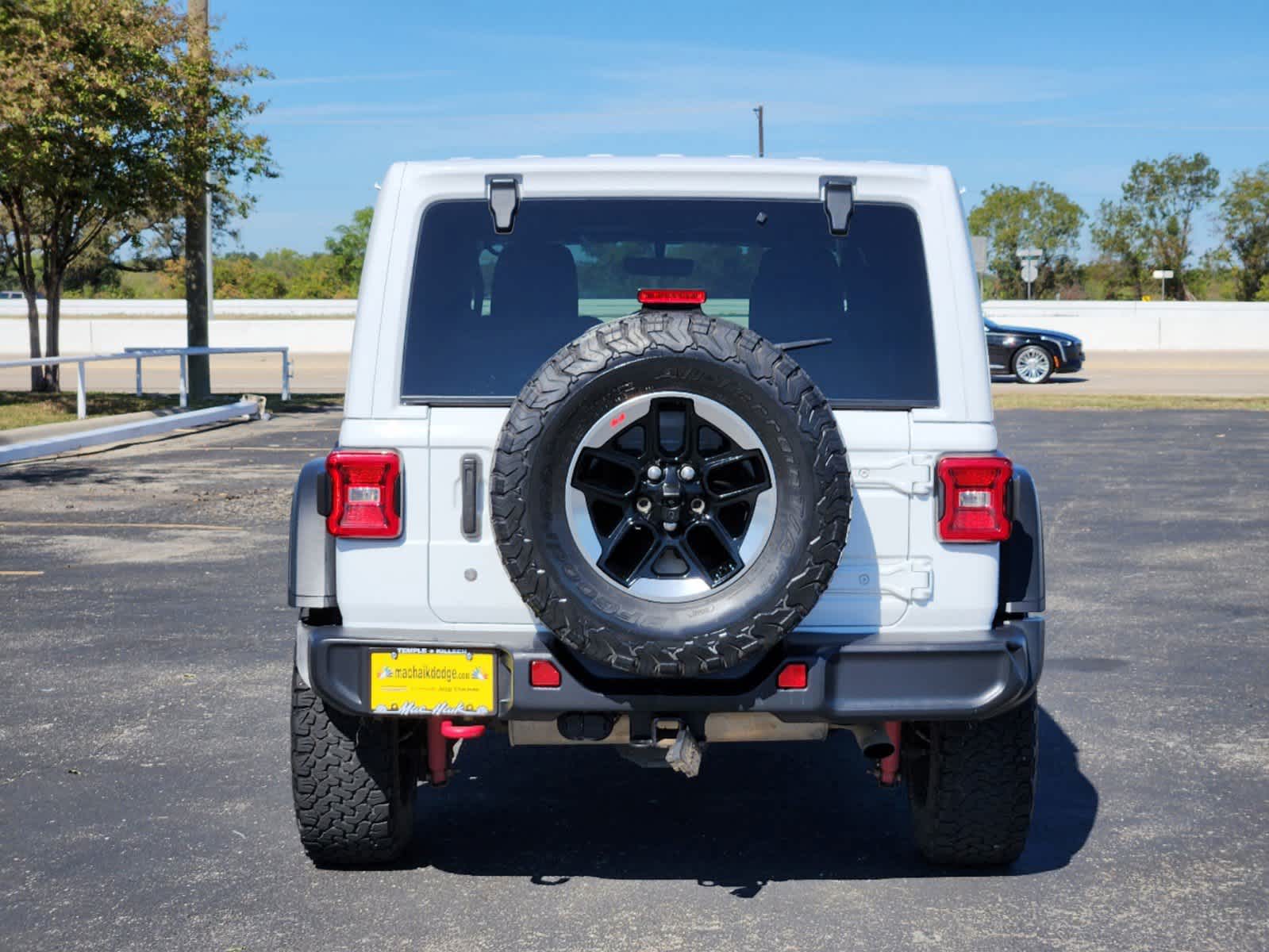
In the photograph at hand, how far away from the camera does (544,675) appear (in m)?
4.00

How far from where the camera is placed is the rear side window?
13.8 feet

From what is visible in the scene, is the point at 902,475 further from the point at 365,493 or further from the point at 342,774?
the point at 342,774

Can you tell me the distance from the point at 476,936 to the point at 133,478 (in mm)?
11741

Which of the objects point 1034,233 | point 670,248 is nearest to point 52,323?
point 670,248

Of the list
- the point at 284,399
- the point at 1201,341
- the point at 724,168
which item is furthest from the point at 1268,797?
the point at 1201,341

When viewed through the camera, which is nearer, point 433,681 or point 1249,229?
point 433,681

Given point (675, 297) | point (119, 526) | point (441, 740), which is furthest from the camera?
point (119, 526)

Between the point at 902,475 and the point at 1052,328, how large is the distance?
160 ft

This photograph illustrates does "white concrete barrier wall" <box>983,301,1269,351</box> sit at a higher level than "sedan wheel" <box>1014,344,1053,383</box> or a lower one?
higher

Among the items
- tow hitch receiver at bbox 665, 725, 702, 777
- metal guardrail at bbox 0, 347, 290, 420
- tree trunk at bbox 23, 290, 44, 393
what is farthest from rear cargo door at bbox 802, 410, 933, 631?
tree trunk at bbox 23, 290, 44, 393

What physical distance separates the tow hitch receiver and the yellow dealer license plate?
47 centimetres

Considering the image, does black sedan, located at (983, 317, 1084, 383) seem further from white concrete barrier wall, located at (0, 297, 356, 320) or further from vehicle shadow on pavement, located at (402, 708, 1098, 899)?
white concrete barrier wall, located at (0, 297, 356, 320)

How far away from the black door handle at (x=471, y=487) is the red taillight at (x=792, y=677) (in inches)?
33.8

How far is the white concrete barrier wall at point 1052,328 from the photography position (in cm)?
5038
